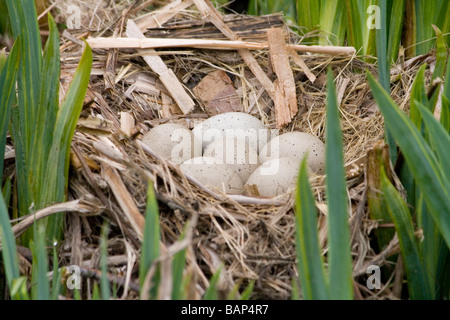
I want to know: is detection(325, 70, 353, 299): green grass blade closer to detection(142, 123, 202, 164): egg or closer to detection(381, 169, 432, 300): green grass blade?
detection(381, 169, 432, 300): green grass blade

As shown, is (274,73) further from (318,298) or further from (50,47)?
(318,298)

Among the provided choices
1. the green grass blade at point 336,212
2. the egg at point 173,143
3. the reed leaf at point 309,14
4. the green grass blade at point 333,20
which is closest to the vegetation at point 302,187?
the green grass blade at point 336,212

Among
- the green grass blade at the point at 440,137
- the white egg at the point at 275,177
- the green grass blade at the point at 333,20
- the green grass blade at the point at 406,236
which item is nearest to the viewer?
the green grass blade at the point at 440,137

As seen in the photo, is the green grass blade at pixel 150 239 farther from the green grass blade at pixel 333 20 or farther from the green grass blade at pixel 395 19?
the green grass blade at pixel 333 20

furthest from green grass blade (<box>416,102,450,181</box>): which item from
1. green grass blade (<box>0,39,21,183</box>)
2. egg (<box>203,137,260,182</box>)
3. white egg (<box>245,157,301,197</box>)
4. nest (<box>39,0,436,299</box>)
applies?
green grass blade (<box>0,39,21,183</box>)

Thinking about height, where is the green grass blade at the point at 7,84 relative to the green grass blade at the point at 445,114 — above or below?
above

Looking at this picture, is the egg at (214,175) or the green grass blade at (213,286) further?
the egg at (214,175)

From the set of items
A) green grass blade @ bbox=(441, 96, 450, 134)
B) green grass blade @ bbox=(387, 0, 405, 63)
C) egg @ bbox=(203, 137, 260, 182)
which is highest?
green grass blade @ bbox=(387, 0, 405, 63)
